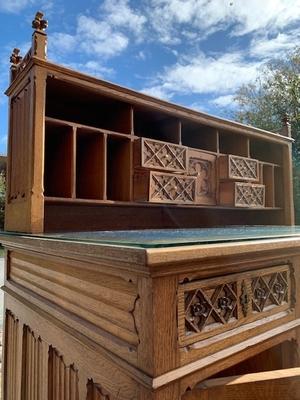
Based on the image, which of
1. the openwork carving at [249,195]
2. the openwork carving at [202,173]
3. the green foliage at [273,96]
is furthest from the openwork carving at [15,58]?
the green foliage at [273,96]

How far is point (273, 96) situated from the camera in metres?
4.56

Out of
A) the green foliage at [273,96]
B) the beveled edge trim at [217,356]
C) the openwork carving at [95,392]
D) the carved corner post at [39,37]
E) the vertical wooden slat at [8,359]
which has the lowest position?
the vertical wooden slat at [8,359]

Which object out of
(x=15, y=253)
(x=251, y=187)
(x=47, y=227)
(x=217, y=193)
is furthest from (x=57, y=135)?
(x=251, y=187)

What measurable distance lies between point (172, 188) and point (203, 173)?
252 millimetres

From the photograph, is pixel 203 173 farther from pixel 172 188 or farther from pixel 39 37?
pixel 39 37

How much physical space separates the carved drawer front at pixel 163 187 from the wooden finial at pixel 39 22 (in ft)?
1.95

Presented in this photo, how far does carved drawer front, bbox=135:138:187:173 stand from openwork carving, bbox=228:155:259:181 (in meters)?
0.31

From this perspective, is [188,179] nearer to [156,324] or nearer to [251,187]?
[251,187]

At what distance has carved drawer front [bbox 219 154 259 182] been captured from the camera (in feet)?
5.10

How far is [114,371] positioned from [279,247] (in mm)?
425

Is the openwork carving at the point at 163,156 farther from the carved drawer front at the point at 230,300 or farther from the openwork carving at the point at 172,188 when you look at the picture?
the carved drawer front at the point at 230,300

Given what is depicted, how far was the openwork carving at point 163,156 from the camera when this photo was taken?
1256mm

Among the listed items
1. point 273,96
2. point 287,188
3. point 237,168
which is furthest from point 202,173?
point 273,96

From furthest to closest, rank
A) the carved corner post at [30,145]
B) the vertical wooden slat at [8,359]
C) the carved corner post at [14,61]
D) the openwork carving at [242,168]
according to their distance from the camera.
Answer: the openwork carving at [242,168], the carved corner post at [14,61], the vertical wooden slat at [8,359], the carved corner post at [30,145]
